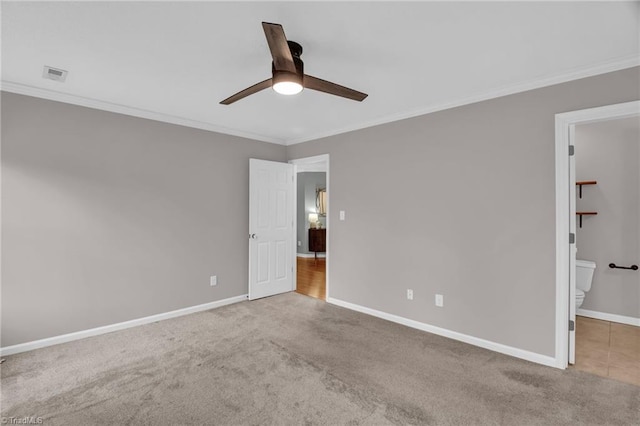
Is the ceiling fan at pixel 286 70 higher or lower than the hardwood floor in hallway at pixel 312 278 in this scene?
higher

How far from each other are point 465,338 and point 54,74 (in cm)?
440

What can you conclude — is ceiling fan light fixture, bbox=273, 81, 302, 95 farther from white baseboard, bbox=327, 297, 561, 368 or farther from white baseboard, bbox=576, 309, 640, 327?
white baseboard, bbox=576, 309, 640, 327

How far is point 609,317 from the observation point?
11.7 feet

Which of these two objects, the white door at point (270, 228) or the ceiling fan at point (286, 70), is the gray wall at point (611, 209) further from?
the white door at point (270, 228)

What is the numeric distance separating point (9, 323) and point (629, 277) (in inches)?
252

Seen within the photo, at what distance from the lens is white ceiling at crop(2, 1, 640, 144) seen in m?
1.73

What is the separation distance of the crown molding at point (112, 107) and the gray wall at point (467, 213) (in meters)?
1.70

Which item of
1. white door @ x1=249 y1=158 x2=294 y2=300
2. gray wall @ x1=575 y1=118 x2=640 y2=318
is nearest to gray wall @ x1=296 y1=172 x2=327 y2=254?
white door @ x1=249 y1=158 x2=294 y2=300

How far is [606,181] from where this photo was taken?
12.0 ft

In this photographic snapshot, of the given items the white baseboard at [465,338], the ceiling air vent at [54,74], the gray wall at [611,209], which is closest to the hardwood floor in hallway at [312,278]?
the white baseboard at [465,338]

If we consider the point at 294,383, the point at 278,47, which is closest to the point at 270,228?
the point at 294,383

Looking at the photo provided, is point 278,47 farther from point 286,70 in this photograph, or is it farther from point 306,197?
point 306,197

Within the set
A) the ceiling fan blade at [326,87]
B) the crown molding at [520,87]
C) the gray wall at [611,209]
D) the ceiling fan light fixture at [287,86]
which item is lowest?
the gray wall at [611,209]

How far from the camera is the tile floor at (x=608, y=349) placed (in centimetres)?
246
